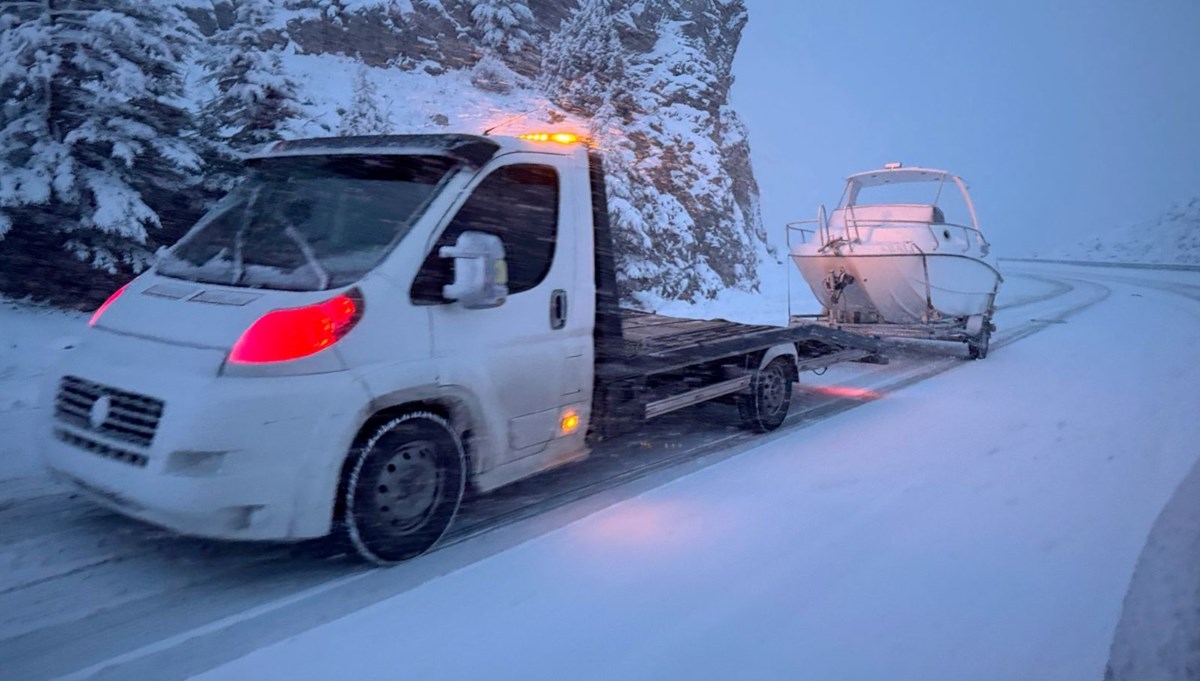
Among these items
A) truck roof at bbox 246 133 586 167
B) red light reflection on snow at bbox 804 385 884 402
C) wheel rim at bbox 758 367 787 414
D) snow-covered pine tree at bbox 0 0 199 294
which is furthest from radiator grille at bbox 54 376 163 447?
red light reflection on snow at bbox 804 385 884 402

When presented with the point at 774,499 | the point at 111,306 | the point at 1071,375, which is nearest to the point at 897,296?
the point at 1071,375

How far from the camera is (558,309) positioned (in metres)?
5.04

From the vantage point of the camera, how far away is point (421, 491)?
4.28 meters

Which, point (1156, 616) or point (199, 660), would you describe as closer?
point (199, 660)

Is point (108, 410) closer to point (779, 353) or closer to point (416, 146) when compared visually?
point (416, 146)

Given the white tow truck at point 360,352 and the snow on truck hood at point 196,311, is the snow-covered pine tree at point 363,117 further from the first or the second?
the snow on truck hood at point 196,311

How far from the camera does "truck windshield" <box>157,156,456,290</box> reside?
4.21 m

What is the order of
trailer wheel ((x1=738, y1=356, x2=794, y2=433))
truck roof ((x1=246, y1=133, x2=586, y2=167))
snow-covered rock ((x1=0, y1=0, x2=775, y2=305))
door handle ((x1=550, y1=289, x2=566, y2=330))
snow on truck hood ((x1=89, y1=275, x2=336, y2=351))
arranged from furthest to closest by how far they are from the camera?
snow-covered rock ((x1=0, y1=0, x2=775, y2=305))
trailer wheel ((x1=738, y1=356, x2=794, y2=433))
door handle ((x1=550, y1=289, x2=566, y2=330))
truck roof ((x1=246, y1=133, x2=586, y2=167))
snow on truck hood ((x1=89, y1=275, x2=336, y2=351))

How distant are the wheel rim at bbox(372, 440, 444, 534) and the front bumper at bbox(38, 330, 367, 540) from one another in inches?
12.0

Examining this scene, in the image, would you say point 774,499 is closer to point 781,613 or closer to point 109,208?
point 781,613

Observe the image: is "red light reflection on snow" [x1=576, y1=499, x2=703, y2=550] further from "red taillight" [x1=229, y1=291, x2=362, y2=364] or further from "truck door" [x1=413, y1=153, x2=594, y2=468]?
"red taillight" [x1=229, y1=291, x2=362, y2=364]

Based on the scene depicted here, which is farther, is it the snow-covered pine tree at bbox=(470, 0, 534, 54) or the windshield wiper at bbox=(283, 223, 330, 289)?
the snow-covered pine tree at bbox=(470, 0, 534, 54)

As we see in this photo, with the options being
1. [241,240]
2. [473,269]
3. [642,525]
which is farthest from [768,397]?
[241,240]

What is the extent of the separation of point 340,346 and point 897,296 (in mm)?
9376
